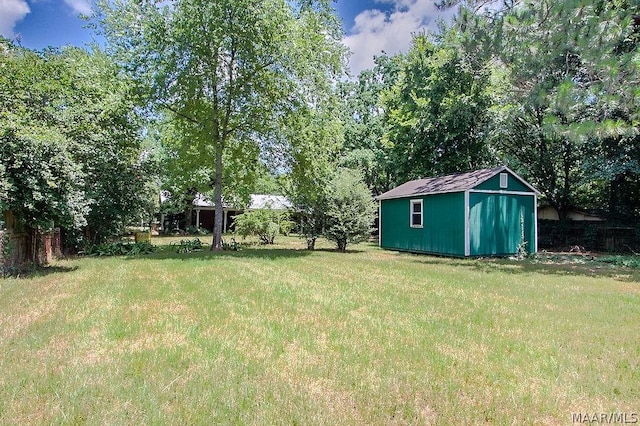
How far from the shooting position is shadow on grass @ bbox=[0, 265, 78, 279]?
8.32 meters

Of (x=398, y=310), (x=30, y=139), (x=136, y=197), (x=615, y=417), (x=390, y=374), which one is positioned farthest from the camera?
(x=136, y=197)

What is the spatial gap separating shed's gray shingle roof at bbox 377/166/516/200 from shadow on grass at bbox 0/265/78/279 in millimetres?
11326

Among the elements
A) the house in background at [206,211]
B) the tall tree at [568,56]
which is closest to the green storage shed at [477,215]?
the tall tree at [568,56]

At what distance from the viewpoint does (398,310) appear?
572 cm

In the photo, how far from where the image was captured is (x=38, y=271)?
9.06m

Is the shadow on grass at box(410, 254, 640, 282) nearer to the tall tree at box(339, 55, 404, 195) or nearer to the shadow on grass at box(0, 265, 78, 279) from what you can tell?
the shadow on grass at box(0, 265, 78, 279)

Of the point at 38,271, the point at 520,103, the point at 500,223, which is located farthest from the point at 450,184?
the point at 38,271

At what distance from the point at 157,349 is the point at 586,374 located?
3917mm

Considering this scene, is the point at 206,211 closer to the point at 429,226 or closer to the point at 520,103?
the point at 429,226

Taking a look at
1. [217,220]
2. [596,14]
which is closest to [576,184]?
[596,14]

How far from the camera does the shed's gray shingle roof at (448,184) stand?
13587 millimetres

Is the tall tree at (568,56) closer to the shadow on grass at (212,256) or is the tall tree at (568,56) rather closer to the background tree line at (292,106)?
the background tree line at (292,106)

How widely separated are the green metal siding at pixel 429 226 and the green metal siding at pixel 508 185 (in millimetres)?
912

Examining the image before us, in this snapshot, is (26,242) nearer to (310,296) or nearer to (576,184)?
(310,296)
